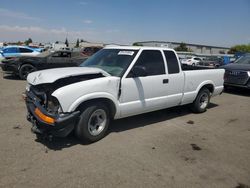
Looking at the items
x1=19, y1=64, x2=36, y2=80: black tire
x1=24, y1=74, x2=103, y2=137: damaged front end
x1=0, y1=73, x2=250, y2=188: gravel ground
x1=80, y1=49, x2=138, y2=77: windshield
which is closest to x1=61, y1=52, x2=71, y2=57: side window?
x1=19, y1=64, x2=36, y2=80: black tire

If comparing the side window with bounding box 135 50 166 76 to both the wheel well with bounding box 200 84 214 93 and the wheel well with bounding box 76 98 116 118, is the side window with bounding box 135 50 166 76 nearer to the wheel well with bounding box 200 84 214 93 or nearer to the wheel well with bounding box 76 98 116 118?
the wheel well with bounding box 76 98 116 118

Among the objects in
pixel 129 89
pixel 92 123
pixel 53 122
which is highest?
pixel 129 89

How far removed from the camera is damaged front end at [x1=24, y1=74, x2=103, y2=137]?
3975mm

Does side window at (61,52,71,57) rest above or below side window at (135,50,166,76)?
above

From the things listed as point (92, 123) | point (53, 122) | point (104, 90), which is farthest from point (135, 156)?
point (53, 122)

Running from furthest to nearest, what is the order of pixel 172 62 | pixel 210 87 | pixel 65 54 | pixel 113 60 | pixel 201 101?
pixel 65 54
pixel 210 87
pixel 201 101
pixel 172 62
pixel 113 60

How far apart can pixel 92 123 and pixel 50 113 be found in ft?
2.84

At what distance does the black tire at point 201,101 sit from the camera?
693 centimetres

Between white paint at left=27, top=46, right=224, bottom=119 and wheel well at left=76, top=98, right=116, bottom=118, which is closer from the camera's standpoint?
white paint at left=27, top=46, right=224, bottom=119

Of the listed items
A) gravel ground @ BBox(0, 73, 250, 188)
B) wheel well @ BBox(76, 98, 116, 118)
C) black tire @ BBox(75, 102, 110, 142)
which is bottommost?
gravel ground @ BBox(0, 73, 250, 188)

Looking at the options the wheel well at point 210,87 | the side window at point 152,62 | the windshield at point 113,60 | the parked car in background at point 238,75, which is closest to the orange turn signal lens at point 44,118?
the windshield at point 113,60

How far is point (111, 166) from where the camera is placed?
12.3 ft

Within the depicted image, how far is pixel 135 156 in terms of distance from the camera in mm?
4141

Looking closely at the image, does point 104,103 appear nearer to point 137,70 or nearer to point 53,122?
point 137,70
